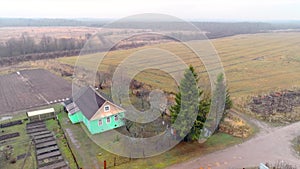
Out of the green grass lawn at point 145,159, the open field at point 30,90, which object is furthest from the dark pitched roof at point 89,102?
the open field at point 30,90

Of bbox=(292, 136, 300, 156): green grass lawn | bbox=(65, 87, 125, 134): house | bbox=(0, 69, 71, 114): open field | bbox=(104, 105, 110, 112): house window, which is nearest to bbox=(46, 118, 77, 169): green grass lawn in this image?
bbox=(65, 87, 125, 134): house

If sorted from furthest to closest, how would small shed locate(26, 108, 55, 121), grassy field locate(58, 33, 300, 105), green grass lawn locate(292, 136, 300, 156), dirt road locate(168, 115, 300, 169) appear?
1. grassy field locate(58, 33, 300, 105)
2. small shed locate(26, 108, 55, 121)
3. green grass lawn locate(292, 136, 300, 156)
4. dirt road locate(168, 115, 300, 169)

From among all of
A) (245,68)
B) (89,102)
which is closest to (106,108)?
(89,102)

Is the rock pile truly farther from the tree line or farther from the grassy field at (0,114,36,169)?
the tree line

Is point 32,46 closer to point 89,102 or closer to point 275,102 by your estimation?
point 89,102

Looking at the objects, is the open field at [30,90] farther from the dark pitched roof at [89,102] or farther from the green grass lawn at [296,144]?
the green grass lawn at [296,144]

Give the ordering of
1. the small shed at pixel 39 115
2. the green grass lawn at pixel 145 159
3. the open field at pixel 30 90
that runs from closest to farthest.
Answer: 1. the green grass lawn at pixel 145 159
2. the small shed at pixel 39 115
3. the open field at pixel 30 90

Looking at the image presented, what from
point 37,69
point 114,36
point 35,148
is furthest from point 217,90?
point 37,69
